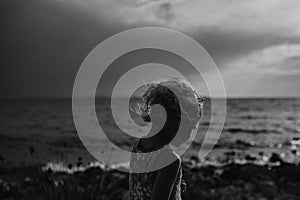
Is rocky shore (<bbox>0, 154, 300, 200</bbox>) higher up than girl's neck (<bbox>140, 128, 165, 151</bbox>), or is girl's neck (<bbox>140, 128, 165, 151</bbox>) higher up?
girl's neck (<bbox>140, 128, 165, 151</bbox>)

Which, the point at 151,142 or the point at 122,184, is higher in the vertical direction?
the point at 151,142

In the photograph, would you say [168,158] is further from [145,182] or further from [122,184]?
[122,184]

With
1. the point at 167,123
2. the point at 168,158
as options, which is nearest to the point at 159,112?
the point at 167,123

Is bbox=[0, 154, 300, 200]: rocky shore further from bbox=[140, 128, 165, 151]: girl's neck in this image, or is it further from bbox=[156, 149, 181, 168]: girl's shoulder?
bbox=[156, 149, 181, 168]: girl's shoulder

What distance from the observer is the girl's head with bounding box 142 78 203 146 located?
5.98 ft

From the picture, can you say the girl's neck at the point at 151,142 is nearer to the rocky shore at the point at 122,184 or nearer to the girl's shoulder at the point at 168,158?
the girl's shoulder at the point at 168,158

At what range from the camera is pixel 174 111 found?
71.7 inches

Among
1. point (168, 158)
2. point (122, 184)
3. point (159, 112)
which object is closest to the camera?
point (168, 158)

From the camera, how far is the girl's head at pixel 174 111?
5.98 feet

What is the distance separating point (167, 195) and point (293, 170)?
772 centimetres

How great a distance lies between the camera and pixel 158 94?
1.87 meters

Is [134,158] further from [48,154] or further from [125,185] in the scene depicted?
[48,154]

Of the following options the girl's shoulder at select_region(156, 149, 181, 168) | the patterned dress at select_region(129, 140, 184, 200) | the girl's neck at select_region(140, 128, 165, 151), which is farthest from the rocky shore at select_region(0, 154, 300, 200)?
the girl's shoulder at select_region(156, 149, 181, 168)

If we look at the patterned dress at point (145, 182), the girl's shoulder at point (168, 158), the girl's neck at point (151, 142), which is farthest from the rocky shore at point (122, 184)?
the girl's shoulder at point (168, 158)
